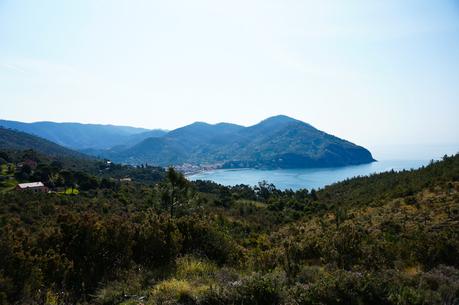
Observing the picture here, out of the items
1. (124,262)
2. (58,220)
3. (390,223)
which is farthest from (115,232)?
(390,223)

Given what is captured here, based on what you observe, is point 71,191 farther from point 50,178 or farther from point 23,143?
point 23,143

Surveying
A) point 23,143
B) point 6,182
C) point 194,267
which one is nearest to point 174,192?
point 194,267

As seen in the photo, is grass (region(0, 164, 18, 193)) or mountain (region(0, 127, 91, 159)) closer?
grass (region(0, 164, 18, 193))

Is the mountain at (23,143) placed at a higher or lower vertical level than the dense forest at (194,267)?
lower

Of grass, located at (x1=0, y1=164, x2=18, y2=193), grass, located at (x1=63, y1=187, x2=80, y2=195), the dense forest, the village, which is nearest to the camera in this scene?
the dense forest

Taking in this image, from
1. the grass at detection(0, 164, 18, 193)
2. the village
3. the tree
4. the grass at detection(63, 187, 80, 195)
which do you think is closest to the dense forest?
the tree

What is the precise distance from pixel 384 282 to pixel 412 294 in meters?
0.44

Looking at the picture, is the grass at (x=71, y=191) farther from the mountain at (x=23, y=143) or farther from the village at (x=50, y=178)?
the mountain at (x=23, y=143)

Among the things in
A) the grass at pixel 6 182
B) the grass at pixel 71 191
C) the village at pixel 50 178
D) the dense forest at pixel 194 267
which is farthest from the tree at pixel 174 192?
the village at pixel 50 178

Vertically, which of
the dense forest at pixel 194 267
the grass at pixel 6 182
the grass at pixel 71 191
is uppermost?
the dense forest at pixel 194 267

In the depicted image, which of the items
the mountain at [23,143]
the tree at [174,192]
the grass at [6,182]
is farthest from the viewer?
the mountain at [23,143]

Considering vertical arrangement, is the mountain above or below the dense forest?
below

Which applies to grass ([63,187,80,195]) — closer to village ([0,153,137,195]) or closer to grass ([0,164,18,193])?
village ([0,153,137,195])

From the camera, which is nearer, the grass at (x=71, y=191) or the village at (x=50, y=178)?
the grass at (x=71, y=191)
